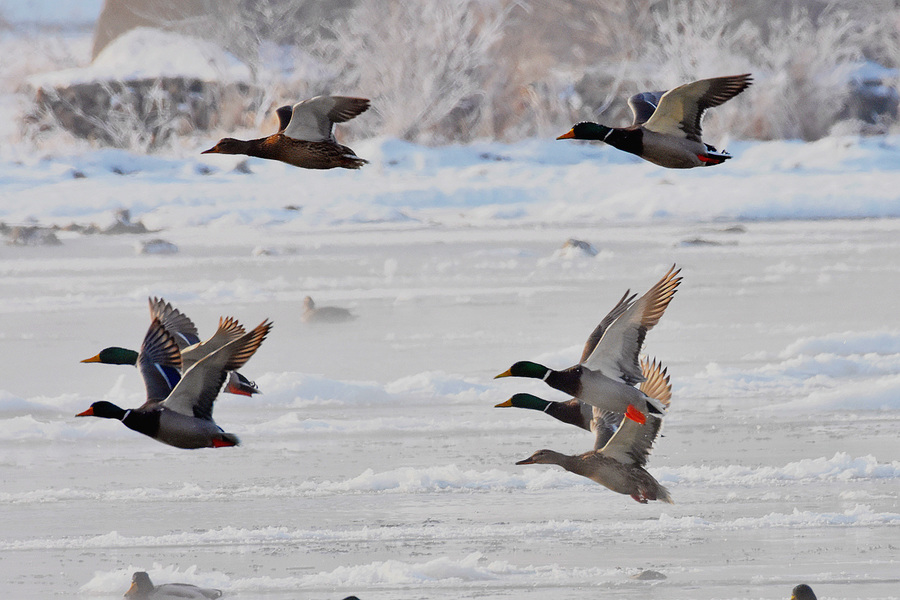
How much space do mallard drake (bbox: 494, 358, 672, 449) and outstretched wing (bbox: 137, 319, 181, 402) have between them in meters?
1.25

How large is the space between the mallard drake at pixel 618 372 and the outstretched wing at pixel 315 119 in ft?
3.55

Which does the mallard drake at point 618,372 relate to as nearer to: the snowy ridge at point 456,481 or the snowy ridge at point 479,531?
the snowy ridge at point 479,531

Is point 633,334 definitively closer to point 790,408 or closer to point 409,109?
point 790,408

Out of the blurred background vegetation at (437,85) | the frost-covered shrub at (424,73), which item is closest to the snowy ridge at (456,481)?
the blurred background vegetation at (437,85)

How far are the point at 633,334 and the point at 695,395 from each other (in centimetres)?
436

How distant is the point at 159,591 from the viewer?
20.7 ft

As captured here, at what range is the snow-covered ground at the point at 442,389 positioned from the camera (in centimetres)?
693

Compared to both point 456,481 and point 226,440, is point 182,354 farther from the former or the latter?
point 456,481

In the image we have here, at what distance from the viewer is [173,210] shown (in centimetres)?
1817

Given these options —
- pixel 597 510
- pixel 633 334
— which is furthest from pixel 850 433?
pixel 633 334

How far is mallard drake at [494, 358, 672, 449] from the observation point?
6215mm

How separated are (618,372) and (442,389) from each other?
426 centimetres

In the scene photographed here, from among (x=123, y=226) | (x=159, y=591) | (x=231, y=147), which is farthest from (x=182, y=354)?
(x=123, y=226)

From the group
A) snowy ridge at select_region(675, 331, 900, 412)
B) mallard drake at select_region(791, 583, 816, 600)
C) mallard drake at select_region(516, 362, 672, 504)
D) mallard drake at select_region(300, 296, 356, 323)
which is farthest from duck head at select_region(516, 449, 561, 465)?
mallard drake at select_region(300, 296, 356, 323)
